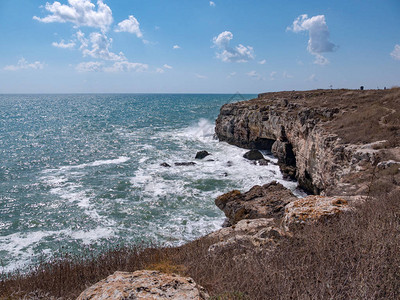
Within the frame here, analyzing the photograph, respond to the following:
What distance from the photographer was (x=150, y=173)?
28016 mm

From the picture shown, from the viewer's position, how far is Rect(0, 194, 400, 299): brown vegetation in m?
3.61

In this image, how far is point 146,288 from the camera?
12.0 feet

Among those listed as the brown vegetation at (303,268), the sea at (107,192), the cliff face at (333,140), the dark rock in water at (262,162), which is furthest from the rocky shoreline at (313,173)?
the sea at (107,192)

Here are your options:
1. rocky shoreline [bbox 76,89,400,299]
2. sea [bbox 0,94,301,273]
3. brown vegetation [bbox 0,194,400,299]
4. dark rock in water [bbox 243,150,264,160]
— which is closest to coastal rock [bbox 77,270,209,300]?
rocky shoreline [bbox 76,89,400,299]

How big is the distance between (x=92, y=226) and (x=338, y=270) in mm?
16221

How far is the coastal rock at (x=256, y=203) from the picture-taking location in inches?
585

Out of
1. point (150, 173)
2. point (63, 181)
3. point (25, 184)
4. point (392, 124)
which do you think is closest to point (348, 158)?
point (392, 124)

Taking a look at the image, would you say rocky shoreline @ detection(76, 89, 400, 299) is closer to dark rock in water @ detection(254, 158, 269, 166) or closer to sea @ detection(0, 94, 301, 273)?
dark rock in water @ detection(254, 158, 269, 166)

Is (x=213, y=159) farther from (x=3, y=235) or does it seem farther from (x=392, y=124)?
(x=3, y=235)

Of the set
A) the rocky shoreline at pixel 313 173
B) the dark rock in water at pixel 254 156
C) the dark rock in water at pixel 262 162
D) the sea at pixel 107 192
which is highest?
the rocky shoreline at pixel 313 173

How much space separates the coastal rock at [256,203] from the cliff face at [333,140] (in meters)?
2.65

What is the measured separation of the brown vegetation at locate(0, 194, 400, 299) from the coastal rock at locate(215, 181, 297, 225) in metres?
8.15

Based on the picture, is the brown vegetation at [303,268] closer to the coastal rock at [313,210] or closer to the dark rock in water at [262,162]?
the coastal rock at [313,210]

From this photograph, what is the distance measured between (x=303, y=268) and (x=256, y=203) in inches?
489
